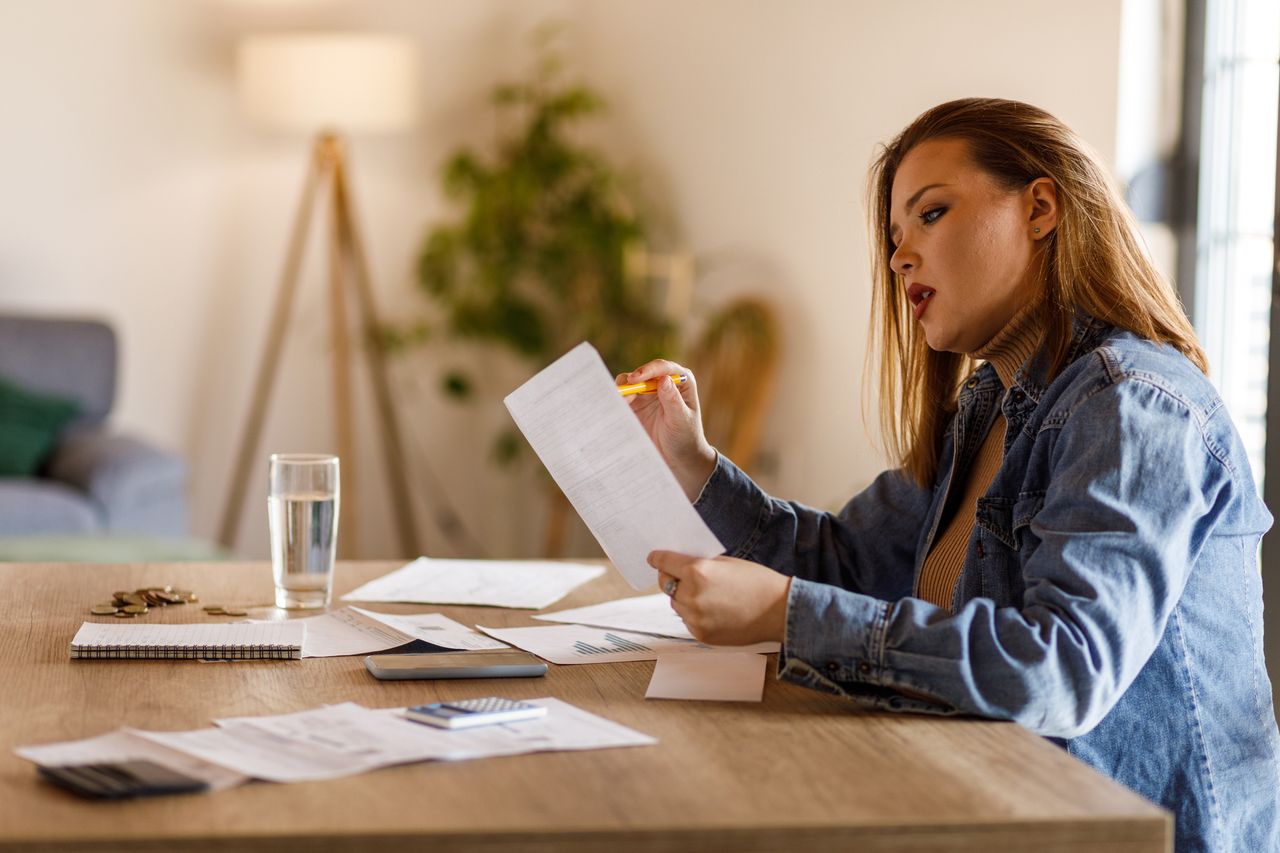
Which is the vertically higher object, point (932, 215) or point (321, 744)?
point (932, 215)

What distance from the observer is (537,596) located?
144 centimetres

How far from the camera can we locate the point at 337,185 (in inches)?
161

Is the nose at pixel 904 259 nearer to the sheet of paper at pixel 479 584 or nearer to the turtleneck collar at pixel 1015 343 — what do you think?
the turtleneck collar at pixel 1015 343

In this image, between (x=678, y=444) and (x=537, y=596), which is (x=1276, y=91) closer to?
(x=678, y=444)

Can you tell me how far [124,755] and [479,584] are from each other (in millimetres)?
652

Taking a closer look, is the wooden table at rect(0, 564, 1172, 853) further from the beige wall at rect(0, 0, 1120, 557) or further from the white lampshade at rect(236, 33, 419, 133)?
the white lampshade at rect(236, 33, 419, 133)

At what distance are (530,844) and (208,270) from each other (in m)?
3.88

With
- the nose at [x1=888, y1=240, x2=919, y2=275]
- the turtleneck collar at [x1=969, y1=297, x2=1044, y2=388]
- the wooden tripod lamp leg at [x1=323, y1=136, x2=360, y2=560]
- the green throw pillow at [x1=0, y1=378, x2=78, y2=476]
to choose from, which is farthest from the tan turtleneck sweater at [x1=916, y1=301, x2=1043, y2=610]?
the wooden tripod lamp leg at [x1=323, y1=136, x2=360, y2=560]

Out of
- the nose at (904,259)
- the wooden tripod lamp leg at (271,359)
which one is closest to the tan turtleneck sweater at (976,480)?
the nose at (904,259)

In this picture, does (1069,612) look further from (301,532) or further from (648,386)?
(301,532)

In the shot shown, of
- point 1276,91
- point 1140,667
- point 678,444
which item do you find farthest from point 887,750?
point 1276,91

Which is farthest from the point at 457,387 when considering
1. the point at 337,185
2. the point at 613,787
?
the point at 613,787

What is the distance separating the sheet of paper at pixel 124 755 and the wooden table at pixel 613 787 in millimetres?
15

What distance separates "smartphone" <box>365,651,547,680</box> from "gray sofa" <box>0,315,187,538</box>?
7.88 feet
